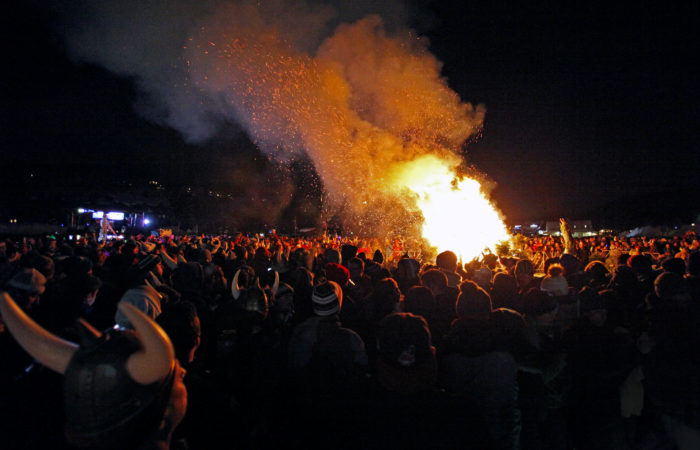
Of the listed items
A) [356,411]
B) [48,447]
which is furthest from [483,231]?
[48,447]

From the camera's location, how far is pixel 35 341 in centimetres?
159

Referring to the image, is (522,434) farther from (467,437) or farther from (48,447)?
(48,447)

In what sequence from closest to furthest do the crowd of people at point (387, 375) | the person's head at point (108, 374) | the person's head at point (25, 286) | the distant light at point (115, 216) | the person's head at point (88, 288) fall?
the person's head at point (108, 374)
the crowd of people at point (387, 375)
the person's head at point (25, 286)
the person's head at point (88, 288)
the distant light at point (115, 216)

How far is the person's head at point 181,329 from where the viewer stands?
2.69m

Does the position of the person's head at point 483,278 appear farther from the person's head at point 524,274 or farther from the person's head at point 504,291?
the person's head at point 504,291

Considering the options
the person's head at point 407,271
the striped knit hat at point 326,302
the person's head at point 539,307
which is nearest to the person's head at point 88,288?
the striped knit hat at point 326,302

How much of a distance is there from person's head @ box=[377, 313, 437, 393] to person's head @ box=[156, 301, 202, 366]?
61.5 inches

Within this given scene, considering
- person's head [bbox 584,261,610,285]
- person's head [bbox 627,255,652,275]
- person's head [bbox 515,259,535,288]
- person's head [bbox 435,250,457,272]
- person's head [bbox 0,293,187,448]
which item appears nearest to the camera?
person's head [bbox 0,293,187,448]

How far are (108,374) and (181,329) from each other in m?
1.29

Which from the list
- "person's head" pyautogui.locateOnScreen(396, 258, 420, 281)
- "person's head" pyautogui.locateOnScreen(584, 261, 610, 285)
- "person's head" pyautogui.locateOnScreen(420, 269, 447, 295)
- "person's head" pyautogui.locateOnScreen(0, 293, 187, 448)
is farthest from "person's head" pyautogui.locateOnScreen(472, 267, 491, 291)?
"person's head" pyautogui.locateOnScreen(0, 293, 187, 448)

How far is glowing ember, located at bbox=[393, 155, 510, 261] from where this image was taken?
540 inches

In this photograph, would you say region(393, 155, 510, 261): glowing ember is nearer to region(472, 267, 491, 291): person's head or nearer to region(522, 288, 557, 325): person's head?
region(472, 267, 491, 291): person's head

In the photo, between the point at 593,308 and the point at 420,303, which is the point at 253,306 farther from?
the point at 593,308

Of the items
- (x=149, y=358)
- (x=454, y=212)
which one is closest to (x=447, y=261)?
(x=149, y=358)
